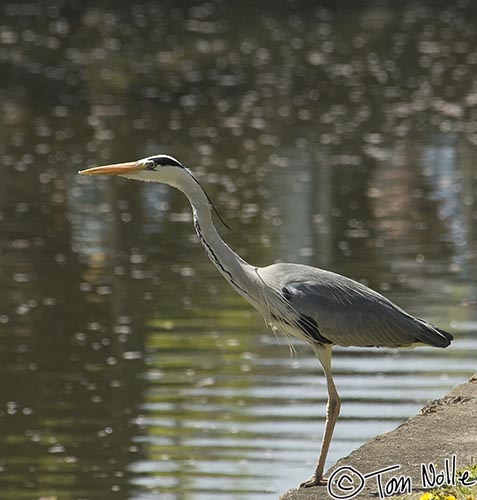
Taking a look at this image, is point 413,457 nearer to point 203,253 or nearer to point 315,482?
point 315,482

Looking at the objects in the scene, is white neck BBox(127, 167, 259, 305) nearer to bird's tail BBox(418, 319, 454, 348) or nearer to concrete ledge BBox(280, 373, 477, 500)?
bird's tail BBox(418, 319, 454, 348)

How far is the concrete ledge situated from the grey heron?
0.18 m

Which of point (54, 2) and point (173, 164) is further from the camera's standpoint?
point (54, 2)

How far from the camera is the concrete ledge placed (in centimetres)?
616

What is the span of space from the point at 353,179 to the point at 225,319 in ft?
19.0

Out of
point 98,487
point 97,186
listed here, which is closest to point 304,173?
point 97,186

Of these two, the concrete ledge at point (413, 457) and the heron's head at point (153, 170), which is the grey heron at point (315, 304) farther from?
the concrete ledge at point (413, 457)

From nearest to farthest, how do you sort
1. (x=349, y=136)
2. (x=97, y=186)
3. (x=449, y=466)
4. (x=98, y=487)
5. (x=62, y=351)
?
(x=449, y=466) < (x=98, y=487) < (x=62, y=351) < (x=97, y=186) < (x=349, y=136)

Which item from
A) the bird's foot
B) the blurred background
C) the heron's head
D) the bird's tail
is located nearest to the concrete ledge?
the bird's foot

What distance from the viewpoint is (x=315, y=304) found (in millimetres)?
6555

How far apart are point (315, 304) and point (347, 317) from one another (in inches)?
5.8

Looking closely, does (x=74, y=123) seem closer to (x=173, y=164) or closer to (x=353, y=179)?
(x=353, y=179)

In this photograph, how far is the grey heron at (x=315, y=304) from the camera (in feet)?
21.5

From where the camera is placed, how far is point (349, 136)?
2014 centimetres
